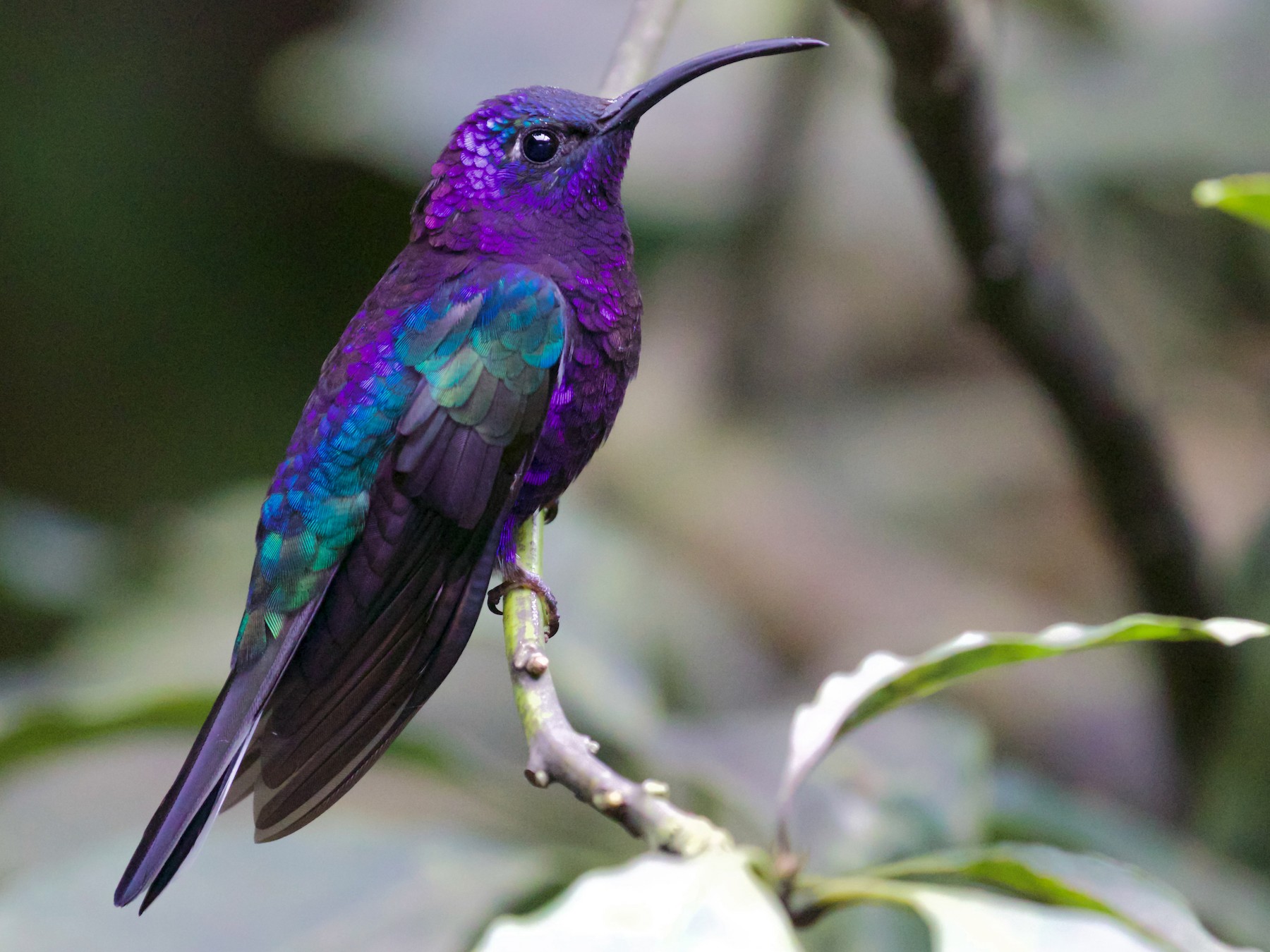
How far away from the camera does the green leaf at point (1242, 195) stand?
1228mm

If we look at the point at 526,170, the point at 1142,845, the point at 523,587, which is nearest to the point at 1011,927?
the point at 523,587

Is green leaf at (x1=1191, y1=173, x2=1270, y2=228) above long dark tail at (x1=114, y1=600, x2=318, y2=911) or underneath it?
above

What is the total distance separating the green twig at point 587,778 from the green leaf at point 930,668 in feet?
0.89

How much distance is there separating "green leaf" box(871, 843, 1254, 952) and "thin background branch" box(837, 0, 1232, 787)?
1.13m

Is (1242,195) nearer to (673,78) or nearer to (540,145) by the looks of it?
(673,78)

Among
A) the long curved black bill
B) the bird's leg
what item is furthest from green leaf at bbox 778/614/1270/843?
the long curved black bill

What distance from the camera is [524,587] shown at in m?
1.54

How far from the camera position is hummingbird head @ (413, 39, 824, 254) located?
6.11 feet

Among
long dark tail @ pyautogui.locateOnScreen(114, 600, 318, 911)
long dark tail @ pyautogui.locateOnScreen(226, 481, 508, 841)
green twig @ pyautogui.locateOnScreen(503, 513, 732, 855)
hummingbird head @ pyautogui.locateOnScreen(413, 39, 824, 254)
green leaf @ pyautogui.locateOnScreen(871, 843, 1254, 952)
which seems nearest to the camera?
green twig @ pyautogui.locateOnScreen(503, 513, 732, 855)

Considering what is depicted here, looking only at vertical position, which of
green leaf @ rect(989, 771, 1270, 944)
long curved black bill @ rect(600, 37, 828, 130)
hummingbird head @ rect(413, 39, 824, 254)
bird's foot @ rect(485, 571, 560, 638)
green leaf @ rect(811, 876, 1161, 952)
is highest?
long curved black bill @ rect(600, 37, 828, 130)

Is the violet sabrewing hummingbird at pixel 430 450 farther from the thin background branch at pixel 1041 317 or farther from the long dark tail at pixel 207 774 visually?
the thin background branch at pixel 1041 317

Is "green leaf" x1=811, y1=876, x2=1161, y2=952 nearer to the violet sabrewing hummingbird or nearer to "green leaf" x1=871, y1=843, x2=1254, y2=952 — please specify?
"green leaf" x1=871, y1=843, x2=1254, y2=952

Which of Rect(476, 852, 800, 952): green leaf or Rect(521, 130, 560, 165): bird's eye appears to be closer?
Rect(476, 852, 800, 952): green leaf

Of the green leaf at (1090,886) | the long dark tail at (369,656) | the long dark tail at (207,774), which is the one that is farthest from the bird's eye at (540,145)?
the green leaf at (1090,886)
